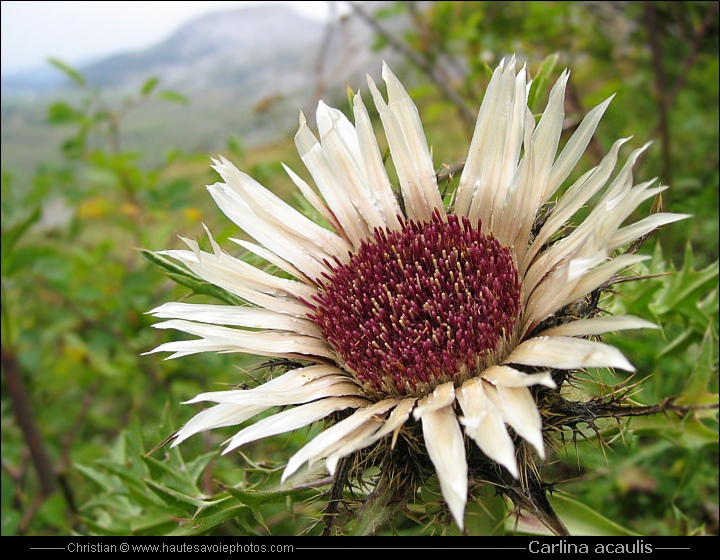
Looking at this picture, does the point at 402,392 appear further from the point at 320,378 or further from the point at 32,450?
the point at 32,450

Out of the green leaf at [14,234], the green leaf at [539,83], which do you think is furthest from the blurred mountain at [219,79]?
the green leaf at [539,83]

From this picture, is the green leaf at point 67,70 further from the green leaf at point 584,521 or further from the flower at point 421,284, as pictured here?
the green leaf at point 584,521

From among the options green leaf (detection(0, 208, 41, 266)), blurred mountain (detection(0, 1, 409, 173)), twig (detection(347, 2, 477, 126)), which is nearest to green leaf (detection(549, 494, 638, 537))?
green leaf (detection(0, 208, 41, 266))

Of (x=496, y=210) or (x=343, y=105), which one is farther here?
(x=343, y=105)

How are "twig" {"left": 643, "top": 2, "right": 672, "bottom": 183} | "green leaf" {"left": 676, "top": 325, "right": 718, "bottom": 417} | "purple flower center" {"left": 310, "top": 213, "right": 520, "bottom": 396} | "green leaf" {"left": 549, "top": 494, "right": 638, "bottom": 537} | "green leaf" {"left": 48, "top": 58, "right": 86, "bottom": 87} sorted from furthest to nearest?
"green leaf" {"left": 48, "top": 58, "right": 86, "bottom": 87} → "twig" {"left": 643, "top": 2, "right": 672, "bottom": 183} → "green leaf" {"left": 549, "top": 494, "right": 638, "bottom": 537} → "purple flower center" {"left": 310, "top": 213, "right": 520, "bottom": 396} → "green leaf" {"left": 676, "top": 325, "right": 718, "bottom": 417}

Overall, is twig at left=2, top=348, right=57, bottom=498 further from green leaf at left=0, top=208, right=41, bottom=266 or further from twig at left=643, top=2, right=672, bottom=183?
twig at left=643, top=2, right=672, bottom=183

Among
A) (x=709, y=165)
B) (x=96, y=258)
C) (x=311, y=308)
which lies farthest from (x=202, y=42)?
(x=311, y=308)
